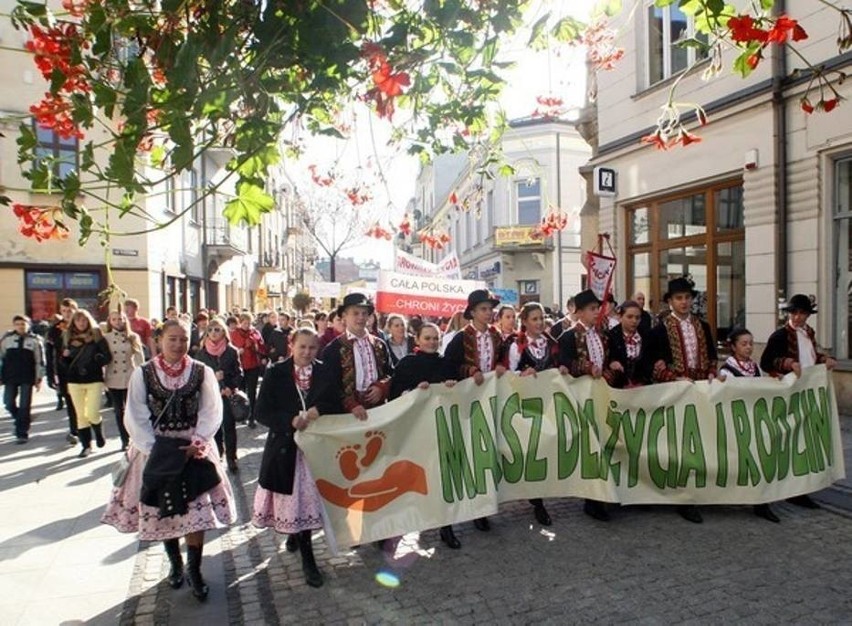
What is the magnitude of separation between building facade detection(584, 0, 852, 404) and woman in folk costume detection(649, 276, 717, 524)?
4.17m

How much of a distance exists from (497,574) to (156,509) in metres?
2.24

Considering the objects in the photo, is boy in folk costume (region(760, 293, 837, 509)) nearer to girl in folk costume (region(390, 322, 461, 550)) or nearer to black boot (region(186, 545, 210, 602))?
girl in folk costume (region(390, 322, 461, 550))

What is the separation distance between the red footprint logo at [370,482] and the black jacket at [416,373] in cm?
60

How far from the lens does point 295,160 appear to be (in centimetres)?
445

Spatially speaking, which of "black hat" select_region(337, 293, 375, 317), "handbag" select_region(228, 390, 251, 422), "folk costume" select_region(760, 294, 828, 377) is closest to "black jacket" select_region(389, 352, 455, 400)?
"black hat" select_region(337, 293, 375, 317)

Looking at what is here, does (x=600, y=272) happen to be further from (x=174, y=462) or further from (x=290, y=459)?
(x=174, y=462)

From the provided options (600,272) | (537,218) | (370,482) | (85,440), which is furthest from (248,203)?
(537,218)

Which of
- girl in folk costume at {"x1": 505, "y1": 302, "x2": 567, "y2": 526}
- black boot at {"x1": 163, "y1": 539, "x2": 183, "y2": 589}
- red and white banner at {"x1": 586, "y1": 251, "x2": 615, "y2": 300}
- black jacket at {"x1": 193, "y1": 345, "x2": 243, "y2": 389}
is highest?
red and white banner at {"x1": 586, "y1": 251, "x2": 615, "y2": 300}

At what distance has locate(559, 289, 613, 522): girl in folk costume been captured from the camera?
552 cm

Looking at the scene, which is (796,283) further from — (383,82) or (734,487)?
(383,82)

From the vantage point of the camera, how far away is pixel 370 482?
467 cm

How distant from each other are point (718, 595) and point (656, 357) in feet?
8.32

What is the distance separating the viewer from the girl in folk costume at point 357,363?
16.0 feet

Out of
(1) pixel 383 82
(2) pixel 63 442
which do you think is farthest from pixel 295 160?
(2) pixel 63 442
